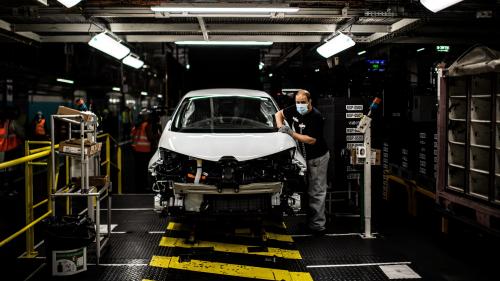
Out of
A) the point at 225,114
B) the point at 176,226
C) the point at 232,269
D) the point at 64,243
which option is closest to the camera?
the point at 64,243

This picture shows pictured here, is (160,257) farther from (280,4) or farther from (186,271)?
(280,4)

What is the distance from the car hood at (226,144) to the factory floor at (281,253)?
34.3 inches

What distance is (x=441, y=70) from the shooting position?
585 cm

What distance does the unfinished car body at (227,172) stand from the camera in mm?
5355

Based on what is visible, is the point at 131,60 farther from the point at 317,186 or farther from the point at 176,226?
the point at 317,186

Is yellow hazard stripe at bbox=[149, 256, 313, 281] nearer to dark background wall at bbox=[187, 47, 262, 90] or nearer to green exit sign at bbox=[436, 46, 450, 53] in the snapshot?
dark background wall at bbox=[187, 47, 262, 90]

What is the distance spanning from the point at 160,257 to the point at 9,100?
8.74 metres

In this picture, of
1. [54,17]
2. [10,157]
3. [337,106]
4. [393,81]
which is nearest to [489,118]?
[337,106]

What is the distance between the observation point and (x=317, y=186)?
607 centimetres

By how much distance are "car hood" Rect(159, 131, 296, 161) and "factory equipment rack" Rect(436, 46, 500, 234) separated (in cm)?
198

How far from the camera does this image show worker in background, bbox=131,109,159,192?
900cm

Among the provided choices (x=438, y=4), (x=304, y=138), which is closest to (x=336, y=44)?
(x=304, y=138)

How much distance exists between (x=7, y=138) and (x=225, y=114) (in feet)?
18.7

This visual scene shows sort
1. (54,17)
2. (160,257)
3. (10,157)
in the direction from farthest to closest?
(10,157) < (54,17) < (160,257)
